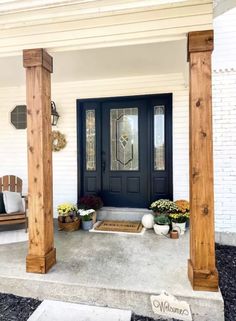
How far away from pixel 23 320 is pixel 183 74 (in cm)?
377

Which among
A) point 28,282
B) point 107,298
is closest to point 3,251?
point 28,282

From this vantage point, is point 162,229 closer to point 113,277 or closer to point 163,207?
point 163,207

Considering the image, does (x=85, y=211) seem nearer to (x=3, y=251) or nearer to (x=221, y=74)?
(x=3, y=251)

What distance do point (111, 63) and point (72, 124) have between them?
1.42m

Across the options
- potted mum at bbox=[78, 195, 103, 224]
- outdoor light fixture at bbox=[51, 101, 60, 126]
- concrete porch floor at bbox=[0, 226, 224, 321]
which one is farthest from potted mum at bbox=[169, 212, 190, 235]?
outdoor light fixture at bbox=[51, 101, 60, 126]

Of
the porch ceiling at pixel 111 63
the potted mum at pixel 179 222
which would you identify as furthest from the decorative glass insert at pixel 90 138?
the potted mum at pixel 179 222

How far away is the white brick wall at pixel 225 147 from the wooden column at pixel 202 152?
1714 mm

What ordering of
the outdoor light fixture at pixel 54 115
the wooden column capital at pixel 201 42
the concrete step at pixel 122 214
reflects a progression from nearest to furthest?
1. the wooden column capital at pixel 201 42
2. the concrete step at pixel 122 214
3. the outdoor light fixture at pixel 54 115

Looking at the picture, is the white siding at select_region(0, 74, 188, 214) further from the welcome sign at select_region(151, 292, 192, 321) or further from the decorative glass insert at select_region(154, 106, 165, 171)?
the welcome sign at select_region(151, 292, 192, 321)

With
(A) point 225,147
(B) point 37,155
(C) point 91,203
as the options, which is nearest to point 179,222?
(A) point 225,147

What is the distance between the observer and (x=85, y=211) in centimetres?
385

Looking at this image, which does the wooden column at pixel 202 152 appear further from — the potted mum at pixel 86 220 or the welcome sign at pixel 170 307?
the potted mum at pixel 86 220

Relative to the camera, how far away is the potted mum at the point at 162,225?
353cm

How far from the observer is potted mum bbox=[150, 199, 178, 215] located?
3.74m
